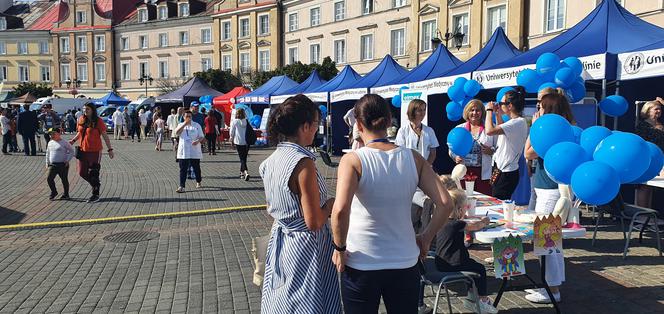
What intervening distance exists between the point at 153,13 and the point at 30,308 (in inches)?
2457

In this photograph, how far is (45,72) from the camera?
66500 millimetres

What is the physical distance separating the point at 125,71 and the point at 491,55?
5824 cm

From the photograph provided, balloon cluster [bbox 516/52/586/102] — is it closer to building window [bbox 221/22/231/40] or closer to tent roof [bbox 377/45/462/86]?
tent roof [bbox 377/45/462/86]

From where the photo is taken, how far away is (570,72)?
24.1 feet

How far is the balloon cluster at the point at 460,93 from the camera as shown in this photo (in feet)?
32.1

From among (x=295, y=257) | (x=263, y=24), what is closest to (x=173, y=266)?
(x=295, y=257)

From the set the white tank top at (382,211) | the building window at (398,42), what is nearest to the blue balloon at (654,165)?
the white tank top at (382,211)


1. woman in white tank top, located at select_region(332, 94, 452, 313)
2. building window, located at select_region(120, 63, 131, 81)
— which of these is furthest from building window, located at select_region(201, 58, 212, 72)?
woman in white tank top, located at select_region(332, 94, 452, 313)

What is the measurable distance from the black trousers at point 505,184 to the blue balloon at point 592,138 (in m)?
1.94

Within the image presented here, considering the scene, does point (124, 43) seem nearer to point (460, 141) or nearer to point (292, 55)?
point (292, 55)

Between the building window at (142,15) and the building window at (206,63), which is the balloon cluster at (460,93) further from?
the building window at (142,15)

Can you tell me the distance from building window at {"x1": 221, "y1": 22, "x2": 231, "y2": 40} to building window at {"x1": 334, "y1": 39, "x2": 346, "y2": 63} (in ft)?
51.8

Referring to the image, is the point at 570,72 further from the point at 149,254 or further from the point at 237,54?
the point at 237,54

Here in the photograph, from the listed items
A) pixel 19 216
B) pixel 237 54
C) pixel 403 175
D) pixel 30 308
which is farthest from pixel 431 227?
pixel 237 54
